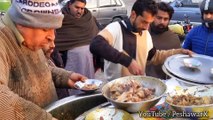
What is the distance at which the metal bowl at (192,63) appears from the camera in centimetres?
235

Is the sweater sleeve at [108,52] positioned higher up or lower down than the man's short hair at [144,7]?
lower down

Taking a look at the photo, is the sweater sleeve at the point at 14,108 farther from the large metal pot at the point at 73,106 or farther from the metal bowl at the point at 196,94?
the metal bowl at the point at 196,94

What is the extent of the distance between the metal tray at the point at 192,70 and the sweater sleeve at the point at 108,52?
0.33 meters

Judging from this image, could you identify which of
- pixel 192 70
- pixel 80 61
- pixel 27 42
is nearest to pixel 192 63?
pixel 192 70

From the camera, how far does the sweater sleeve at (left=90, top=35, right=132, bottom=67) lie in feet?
7.99

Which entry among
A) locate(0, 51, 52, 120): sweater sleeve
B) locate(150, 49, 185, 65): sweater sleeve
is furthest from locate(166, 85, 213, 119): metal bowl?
locate(150, 49, 185, 65): sweater sleeve

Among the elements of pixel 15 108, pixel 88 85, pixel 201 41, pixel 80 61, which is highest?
pixel 15 108

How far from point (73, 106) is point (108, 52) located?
654 millimetres

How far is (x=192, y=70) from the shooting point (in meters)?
2.32

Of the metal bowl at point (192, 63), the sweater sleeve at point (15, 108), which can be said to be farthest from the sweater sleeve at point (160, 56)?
the sweater sleeve at point (15, 108)

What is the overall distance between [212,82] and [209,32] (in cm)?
140

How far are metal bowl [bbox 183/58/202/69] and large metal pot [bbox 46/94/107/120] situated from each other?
2.52 feet

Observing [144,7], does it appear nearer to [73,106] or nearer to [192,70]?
[192,70]

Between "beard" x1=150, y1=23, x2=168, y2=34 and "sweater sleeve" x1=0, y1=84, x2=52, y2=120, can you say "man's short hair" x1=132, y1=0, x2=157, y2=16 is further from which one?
"sweater sleeve" x1=0, y1=84, x2=52, y2=120
